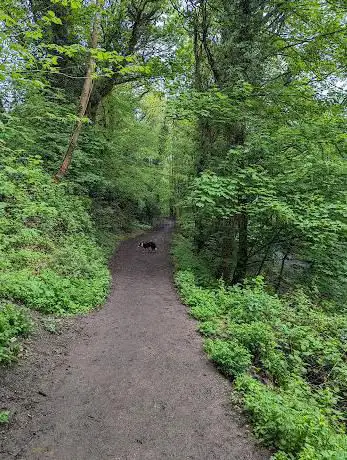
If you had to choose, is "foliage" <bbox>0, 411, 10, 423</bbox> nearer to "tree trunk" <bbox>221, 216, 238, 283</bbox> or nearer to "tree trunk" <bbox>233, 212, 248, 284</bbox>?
"tree trunk" <bbox>233, 212, 248, 284</bbox>

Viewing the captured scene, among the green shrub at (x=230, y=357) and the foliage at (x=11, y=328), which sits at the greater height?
the foliage at (x=11, y=328)

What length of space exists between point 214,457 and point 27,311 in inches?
166

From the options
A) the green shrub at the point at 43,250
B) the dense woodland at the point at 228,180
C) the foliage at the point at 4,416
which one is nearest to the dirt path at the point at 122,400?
the foliage at the point at 4,416

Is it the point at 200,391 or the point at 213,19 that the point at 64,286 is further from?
the point at 213,19

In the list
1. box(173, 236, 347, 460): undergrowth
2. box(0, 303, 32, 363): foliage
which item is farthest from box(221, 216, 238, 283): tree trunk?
box(0, 303, 32, 363): foliage

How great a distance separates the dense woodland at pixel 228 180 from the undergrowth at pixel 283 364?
3 centimetres

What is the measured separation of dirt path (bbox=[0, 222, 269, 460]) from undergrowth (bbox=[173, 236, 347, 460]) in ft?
1.04

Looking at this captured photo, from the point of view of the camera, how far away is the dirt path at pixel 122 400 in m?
3.68

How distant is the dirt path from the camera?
145 inches

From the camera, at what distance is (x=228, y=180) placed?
9672 millimetres

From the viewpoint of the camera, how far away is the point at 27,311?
20.5 feet

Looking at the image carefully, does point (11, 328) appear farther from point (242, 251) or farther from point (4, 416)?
point (242, 251)

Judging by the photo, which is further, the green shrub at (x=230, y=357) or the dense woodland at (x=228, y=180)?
the green shrub at (x=230, y=357)

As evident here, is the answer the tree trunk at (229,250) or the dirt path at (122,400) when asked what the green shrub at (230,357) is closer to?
the dirt path at (122,400)
